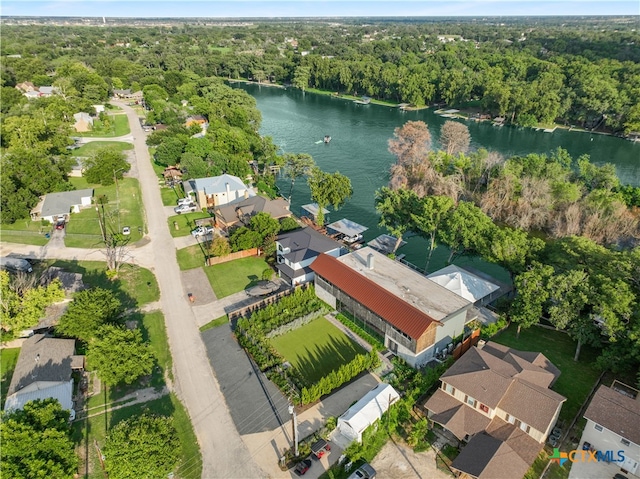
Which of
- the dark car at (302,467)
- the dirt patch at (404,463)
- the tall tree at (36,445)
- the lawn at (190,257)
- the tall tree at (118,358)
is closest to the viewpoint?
the tall tree at (36,445)

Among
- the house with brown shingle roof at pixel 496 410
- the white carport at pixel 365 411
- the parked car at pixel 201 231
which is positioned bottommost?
the parked car at pixel 201 231

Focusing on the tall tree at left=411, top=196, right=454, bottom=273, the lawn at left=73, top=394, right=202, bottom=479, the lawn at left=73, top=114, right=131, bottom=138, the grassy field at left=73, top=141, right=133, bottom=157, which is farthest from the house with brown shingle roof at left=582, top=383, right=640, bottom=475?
the lawn at left=73, top=114, right=131, bottom=138

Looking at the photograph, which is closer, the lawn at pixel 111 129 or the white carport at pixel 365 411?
the white carport at pixel 365 411

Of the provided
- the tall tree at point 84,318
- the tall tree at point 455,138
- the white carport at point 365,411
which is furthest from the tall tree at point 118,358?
the tall tree at point 455,138

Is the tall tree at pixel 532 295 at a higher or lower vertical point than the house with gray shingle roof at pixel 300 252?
higher

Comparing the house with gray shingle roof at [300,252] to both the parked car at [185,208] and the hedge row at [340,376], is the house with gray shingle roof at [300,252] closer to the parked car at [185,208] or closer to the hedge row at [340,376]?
the hedge row at [340,376]

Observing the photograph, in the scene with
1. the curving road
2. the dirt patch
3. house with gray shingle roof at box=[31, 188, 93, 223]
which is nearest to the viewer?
the dirt patch

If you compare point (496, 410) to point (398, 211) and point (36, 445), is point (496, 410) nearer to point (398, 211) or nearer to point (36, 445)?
point (398, 211)

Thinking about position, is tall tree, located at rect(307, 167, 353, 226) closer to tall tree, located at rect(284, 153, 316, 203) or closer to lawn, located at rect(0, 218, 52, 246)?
tall tree, located at rect(284, 153, 316, 203)
